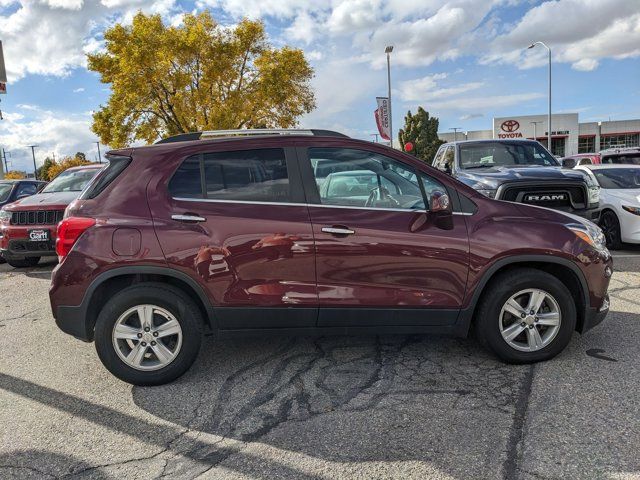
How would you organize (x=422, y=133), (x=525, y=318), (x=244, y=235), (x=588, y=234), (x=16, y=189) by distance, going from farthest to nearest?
(x=422, y=133) < (x=16, y=189) < (x=588, y=234) < (x=525, y=318) < (x=244, y=235)

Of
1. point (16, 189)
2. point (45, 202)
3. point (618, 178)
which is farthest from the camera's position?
point (16, 189)

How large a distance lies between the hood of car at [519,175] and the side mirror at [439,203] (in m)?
3.93

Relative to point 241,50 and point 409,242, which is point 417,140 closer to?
point 241,50

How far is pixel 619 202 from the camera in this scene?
8.19 metres

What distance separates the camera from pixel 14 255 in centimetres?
806

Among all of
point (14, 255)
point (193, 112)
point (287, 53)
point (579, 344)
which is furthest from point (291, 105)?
point (579, 344)

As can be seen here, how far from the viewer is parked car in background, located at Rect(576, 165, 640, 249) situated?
8.00 metres

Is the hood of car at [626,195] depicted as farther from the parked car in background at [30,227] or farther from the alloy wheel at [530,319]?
the parked car in background at [30,227]

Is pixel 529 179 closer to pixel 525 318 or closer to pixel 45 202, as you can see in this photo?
pixel 525 318

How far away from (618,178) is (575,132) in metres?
65.7

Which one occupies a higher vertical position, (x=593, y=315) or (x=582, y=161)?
(x=582, y=161)

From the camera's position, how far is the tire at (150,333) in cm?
357

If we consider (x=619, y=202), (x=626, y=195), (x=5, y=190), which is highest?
(x=5, y=190)

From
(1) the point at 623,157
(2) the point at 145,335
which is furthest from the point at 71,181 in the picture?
(1) the point at 623,157
